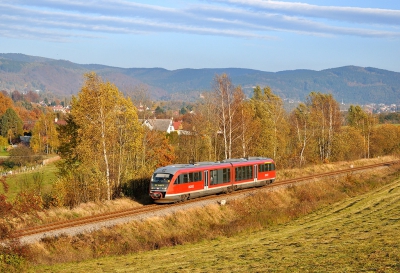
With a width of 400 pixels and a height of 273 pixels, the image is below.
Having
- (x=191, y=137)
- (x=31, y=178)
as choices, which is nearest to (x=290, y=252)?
(x=191, y=137)

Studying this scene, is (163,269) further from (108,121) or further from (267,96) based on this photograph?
(267,96)

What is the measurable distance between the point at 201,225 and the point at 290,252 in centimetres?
1074

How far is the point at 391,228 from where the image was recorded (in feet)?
74.4

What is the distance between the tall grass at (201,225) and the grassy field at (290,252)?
115 cm

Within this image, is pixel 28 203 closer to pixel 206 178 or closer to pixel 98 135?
pixel 98 135

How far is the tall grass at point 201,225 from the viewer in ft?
72.6

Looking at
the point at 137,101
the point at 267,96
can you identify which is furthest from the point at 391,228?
the point at 267,96

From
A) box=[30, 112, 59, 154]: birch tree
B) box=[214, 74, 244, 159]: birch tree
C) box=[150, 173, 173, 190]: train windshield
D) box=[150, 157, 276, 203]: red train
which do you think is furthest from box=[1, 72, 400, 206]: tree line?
box=[150, 157, 276, 203]: red train

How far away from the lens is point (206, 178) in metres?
34.8

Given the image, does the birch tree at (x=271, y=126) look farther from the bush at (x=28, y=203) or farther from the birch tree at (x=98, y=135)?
the bush at (x=28, y=203)

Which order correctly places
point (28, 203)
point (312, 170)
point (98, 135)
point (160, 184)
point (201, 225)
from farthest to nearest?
point (312, 170) → point (98, 135) → point (160, 184) → point (201, 225) → point (28, 203)

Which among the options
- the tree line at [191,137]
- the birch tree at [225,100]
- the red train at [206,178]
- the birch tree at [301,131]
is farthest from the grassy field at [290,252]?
the birch tree at [301,131]

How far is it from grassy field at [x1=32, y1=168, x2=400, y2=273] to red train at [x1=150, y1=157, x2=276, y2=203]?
21.3 feet

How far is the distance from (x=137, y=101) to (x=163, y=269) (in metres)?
33.0
